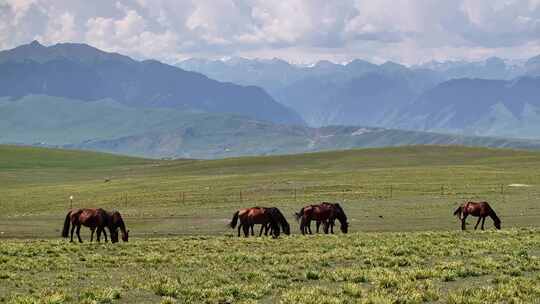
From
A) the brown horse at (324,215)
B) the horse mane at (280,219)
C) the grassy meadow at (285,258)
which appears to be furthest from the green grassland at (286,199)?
the horse mane at (280,219)

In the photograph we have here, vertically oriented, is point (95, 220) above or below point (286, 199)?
below

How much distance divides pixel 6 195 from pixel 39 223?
38971 millimetres

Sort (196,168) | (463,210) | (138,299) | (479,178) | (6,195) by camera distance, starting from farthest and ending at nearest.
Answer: (196,168), (479,178), (6,195), (463,210), (138,299)

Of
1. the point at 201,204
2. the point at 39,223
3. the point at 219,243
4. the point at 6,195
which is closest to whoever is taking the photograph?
the point at 219,243

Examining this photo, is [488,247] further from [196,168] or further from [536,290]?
[196,168]

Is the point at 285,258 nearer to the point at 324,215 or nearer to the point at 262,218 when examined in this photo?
the point at 262,218

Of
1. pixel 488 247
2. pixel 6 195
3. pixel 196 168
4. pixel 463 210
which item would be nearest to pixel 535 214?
pixel 463 210

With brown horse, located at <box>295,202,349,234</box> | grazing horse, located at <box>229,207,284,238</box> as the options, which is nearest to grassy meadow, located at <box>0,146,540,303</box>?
grazing horse, located at <box>229,207,284,238</box>

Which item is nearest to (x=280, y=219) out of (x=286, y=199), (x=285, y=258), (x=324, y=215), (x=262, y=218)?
(x=262, y=218)

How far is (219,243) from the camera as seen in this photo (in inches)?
1214

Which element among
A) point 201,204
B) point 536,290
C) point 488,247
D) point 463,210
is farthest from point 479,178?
point 536,290

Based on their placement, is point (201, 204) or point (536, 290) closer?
point (536, 290)

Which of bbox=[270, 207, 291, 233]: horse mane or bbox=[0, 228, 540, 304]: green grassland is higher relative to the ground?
bbox=[270, 207, 291, 233]: horse mane

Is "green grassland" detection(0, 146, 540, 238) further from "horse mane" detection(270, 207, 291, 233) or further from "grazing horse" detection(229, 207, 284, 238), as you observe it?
"horse mane" detection(270, 207, 291, 233)
